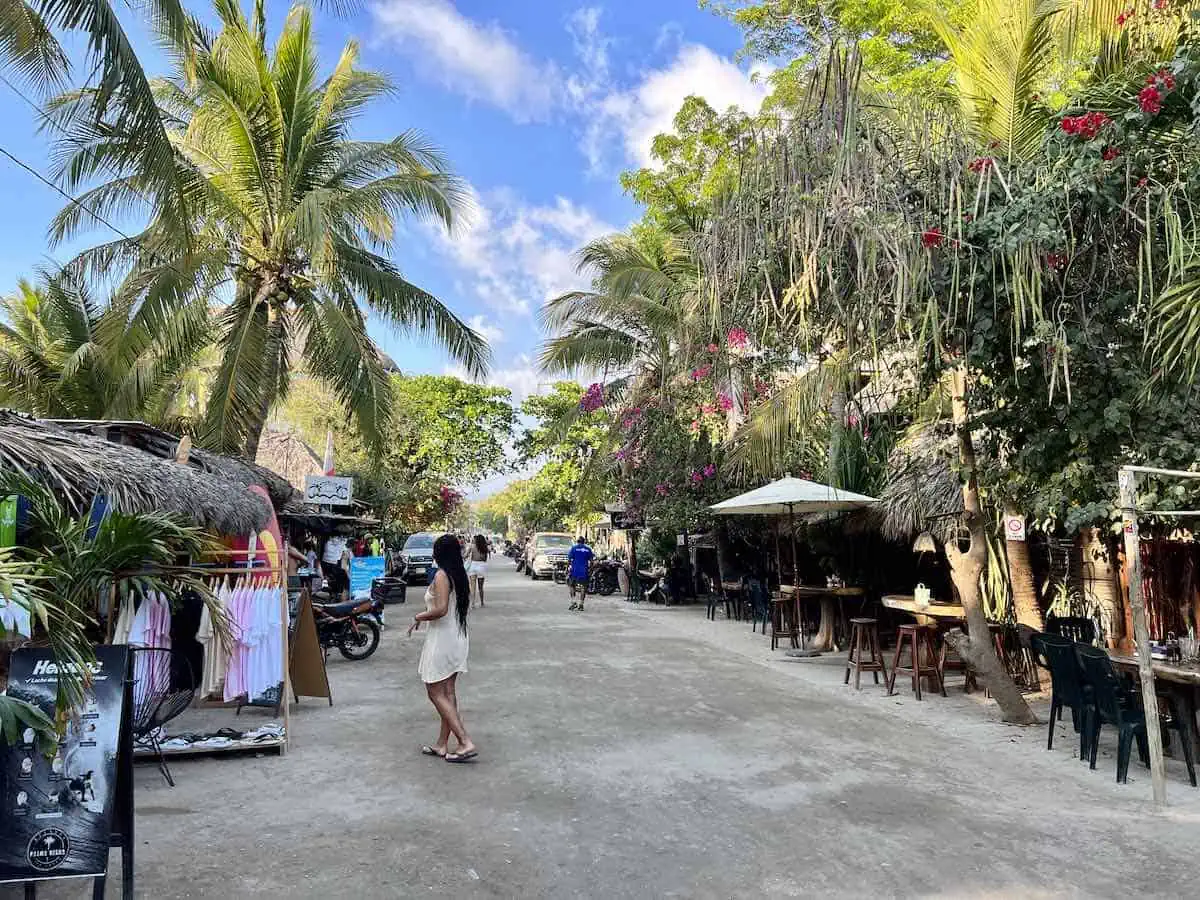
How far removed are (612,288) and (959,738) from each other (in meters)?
12.7

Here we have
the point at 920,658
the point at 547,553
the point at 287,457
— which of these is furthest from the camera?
the point at 547,553

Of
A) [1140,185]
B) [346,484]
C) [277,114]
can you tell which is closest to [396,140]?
[277,114]

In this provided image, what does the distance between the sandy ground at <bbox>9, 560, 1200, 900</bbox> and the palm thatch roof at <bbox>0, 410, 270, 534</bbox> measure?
200 cm

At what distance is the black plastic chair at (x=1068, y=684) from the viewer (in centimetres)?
630

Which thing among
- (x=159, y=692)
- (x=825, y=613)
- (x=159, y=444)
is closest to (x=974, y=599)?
(x=825, y=613)

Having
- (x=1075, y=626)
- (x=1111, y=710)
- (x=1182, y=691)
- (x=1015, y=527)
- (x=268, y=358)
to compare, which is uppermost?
(x=268, y=358)

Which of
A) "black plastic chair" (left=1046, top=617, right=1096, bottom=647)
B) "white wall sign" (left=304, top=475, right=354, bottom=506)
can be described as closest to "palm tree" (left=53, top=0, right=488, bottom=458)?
"white wall sign" (left=304, top=475, right=354, bottom=506)

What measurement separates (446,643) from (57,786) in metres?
2.89

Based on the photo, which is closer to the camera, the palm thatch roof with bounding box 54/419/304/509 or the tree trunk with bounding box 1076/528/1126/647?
the palm thatch roof with bounding box 54/419/304/509

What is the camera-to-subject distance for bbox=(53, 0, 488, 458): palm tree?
1181 cm

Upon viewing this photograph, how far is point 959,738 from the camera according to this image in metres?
7.23

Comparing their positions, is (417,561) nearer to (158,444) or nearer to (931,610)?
(158,444)

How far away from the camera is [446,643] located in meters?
6.24

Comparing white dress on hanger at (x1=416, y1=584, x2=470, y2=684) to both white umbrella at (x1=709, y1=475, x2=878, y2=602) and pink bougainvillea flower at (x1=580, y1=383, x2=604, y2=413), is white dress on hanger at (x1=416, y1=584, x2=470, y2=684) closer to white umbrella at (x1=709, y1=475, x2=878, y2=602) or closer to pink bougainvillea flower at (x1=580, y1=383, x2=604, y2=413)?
white umbrella at (x1=709, y1=475, x2=878, y2=602)
